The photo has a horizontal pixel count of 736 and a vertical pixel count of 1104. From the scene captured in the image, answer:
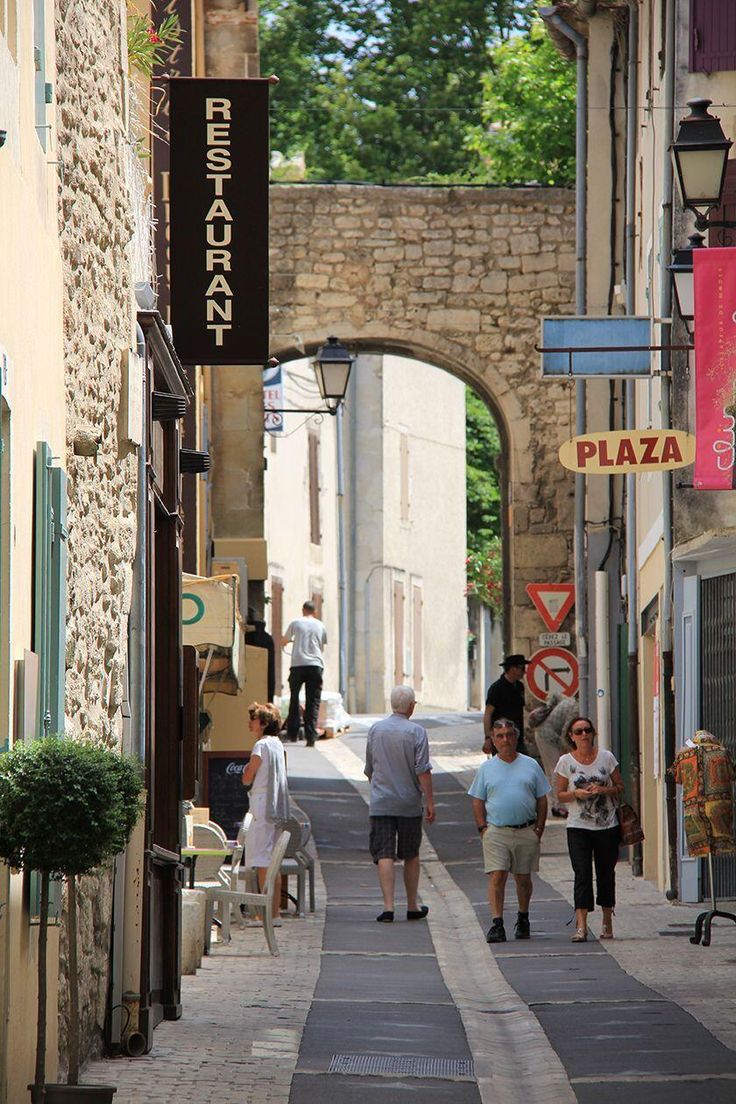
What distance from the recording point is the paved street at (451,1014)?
8117 mm

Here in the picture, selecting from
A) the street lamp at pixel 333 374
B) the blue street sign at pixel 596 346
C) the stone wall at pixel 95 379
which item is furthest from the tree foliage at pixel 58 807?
the street lamp at pixel 333 374

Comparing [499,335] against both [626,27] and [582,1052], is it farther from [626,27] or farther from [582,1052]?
[582,1052]

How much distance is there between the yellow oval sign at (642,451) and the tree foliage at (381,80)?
28285 mm

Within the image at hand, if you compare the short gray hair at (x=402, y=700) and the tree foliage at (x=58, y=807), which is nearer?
the tree foliage at (x=58, y=807)

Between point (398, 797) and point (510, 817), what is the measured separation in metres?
1.26

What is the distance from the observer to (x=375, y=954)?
42.9 ft

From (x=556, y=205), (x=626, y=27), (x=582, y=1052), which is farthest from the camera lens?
(x=556, y=205)

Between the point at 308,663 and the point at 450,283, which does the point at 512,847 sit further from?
the point at 308,663

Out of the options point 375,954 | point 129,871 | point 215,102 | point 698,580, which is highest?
point 215,102

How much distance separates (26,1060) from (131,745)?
2.59 metres

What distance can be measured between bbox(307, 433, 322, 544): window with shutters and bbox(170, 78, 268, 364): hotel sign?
103 feet

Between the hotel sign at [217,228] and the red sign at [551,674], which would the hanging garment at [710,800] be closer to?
the hotel sign at [217,228]

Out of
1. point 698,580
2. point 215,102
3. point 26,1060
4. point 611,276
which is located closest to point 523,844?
point 698,580

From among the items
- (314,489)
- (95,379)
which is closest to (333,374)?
(95,379)
